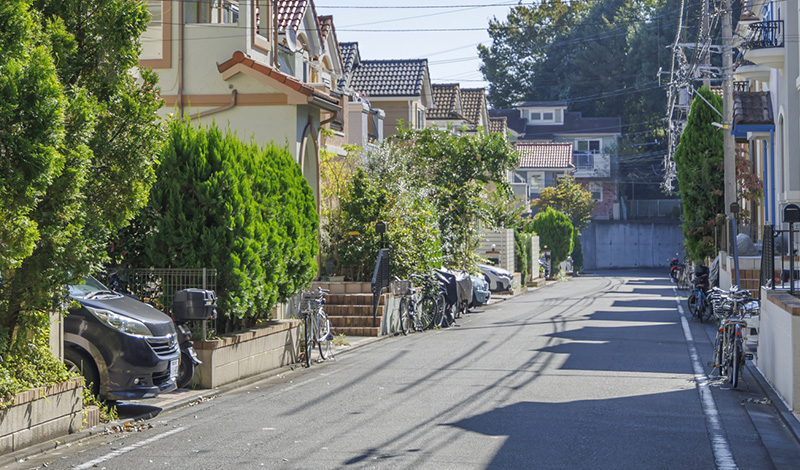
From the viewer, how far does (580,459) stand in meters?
8.50

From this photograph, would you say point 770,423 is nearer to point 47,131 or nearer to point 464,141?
point 47,131

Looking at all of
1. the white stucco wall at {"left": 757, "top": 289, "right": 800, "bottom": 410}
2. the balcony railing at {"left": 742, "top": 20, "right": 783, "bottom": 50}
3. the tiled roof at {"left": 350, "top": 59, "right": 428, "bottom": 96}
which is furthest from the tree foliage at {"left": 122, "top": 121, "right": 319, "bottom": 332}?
the tiled roof at {"left": 350, "top": 59, "right": 428, "bottom": 96}

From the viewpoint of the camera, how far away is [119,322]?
1070 centimetres

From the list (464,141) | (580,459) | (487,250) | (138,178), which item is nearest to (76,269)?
(138,178)

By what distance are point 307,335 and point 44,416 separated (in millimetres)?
7178

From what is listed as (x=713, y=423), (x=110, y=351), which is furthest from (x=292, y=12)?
(x=713, y=423)

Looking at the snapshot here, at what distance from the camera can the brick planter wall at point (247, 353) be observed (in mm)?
12797

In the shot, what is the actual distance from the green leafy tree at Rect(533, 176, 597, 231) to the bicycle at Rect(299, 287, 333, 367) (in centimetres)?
5403

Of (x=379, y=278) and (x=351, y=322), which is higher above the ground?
(x=379, y=278)

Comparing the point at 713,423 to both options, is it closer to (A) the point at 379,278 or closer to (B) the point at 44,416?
(B) the point at 44,416

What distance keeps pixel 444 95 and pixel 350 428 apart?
4665 cm

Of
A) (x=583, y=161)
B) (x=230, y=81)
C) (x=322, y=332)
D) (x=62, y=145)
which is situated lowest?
(x=322, y=332)

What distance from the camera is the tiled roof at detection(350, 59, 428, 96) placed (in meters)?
46.2

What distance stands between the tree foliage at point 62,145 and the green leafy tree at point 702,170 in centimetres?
2409
